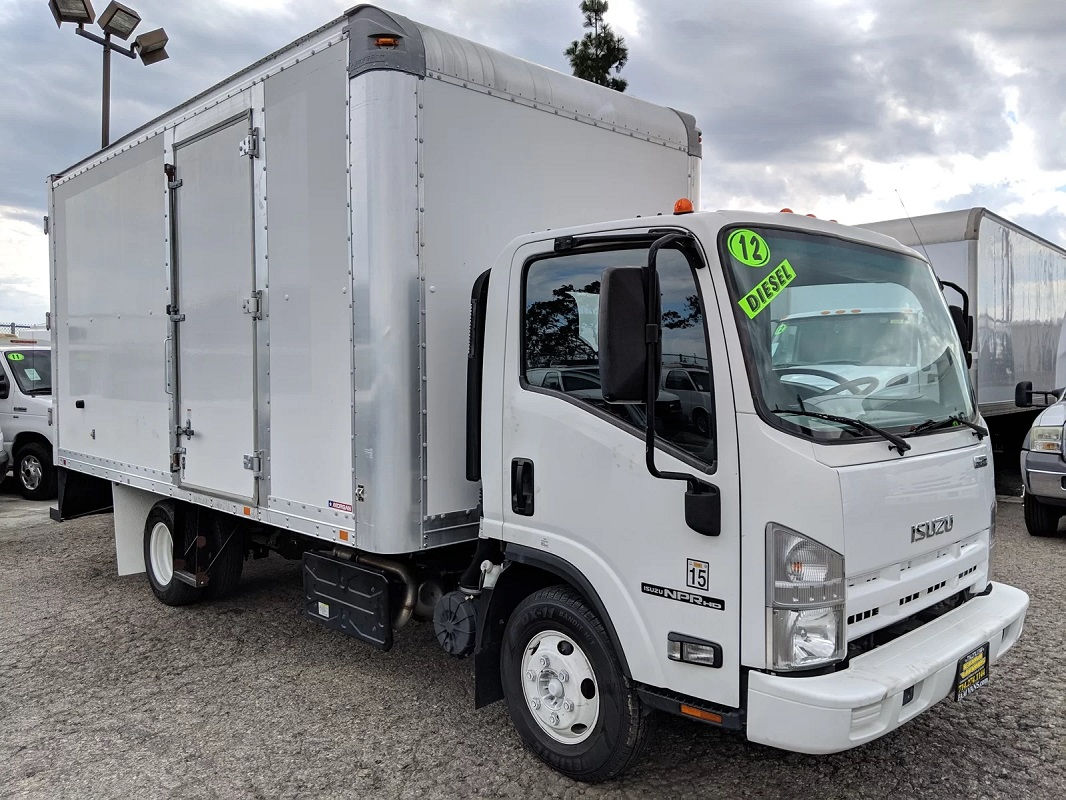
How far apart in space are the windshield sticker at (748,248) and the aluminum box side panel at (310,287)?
1.87 meters

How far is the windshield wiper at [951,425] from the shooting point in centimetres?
321

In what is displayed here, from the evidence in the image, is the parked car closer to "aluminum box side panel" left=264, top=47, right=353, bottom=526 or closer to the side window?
the side window

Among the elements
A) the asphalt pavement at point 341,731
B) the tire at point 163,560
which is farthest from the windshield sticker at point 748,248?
the tire at point 163,560

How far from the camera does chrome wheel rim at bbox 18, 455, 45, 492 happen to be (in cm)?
1177

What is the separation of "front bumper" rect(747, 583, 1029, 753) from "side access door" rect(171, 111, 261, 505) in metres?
3.16

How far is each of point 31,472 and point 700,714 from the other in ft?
38.9

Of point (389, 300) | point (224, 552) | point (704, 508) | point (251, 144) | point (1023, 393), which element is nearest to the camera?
point (704, 508)

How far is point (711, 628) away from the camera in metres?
2.93

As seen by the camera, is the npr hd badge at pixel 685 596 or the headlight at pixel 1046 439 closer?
the npr hd badge at pixel 685 596

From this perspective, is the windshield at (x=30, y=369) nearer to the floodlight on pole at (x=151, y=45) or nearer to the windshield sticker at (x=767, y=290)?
the floodlight on pole at (x=151, y=45)

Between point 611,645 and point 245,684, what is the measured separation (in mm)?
2540

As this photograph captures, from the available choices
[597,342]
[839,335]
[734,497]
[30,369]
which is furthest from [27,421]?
[839,335]

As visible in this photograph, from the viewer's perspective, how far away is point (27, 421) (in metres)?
11.8

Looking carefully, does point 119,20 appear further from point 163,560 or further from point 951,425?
point 951,425
